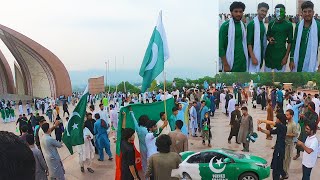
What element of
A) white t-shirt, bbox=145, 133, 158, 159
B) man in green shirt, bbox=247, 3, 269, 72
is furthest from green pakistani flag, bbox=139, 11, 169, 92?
man in green shirt, bbox=247, 3, 269, 72

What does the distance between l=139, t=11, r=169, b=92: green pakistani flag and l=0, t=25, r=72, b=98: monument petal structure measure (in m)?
31.9

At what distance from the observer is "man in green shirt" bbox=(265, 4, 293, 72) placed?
9.07 m

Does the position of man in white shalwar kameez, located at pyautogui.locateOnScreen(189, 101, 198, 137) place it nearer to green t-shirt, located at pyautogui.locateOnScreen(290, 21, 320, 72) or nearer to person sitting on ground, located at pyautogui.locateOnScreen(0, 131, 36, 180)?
green t-shirt, located at pyautogui.locateOnScreen(290, 21, 320, 72)

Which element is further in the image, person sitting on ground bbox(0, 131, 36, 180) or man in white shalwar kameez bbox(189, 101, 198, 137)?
man in white shalwar kameez bbox(189, 101, 198, 137)

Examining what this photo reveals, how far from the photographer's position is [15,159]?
1103mm

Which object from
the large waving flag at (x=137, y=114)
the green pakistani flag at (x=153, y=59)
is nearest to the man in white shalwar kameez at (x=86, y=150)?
the large waving flag at (x=137, y=114)

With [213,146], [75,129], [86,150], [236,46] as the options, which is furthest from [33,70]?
[75,129]

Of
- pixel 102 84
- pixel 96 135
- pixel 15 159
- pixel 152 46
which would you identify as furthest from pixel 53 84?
pixel 15 159

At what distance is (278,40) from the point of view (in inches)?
360

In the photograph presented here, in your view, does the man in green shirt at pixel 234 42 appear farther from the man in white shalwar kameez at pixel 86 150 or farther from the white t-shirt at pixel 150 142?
the white t-shirt at pixel 150 142

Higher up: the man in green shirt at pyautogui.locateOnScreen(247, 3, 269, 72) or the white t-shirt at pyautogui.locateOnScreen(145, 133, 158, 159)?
the man in green shirt at pyautogui.locateOnScreen(247, 3, 269, 72)

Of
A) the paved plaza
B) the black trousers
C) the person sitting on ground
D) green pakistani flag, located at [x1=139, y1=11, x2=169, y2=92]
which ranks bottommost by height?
the paved plaza

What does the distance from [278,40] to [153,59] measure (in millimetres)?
4068

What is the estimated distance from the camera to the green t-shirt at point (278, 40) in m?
9.10
